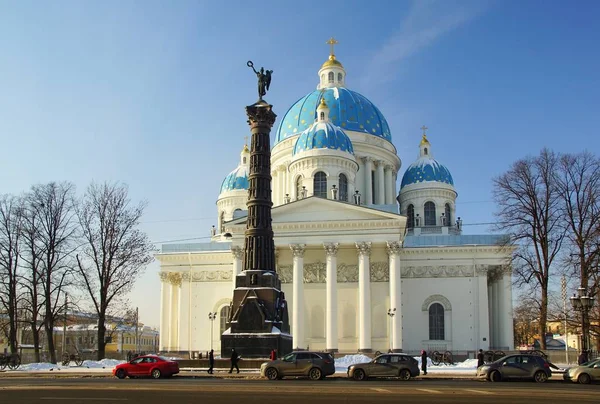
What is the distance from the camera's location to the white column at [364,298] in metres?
47.5

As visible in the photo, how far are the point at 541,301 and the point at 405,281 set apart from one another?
1520 centimetres

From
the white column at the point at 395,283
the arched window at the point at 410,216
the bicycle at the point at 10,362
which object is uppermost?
the arched window at the point at 410,216

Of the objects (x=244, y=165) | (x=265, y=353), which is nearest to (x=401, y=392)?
(x=265, y=353)

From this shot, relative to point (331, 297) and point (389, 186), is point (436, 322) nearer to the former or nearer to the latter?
point (331, 297)

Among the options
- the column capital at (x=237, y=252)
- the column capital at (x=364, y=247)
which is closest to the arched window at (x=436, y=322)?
the column capital at (x=364, y=247)

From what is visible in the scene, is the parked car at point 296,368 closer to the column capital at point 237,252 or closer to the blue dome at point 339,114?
the column capital at point 237,252

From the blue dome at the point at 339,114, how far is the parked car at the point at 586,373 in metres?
40.5

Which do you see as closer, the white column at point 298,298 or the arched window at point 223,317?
the white column at point 298,298

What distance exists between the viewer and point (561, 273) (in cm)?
3872

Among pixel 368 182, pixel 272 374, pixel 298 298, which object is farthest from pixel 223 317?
pixel 272 374

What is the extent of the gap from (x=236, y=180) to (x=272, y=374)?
44.5 metres

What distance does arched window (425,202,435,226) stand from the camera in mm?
62594

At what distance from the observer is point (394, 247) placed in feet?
→ 159

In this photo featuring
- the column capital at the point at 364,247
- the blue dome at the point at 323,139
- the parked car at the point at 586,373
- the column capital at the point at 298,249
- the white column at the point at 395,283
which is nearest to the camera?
the parked car at the point at 586,373
